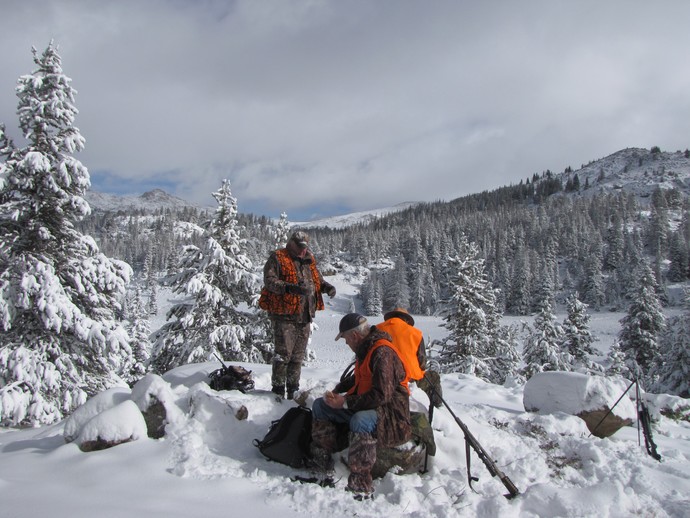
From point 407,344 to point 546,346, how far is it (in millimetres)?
21962

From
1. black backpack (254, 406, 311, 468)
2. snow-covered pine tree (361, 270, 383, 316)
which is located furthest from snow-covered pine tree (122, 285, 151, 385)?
snow-covered pine tree (361, 270, 383, 316)

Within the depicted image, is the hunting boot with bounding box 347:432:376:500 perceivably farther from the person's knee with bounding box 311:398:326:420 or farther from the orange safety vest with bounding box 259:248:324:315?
the orange safety vest with bounding box 259:248:324:315

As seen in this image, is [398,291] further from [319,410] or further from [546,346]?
[319,410]

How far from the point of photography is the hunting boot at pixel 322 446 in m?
4.04

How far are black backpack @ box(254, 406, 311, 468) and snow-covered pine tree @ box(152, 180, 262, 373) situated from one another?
8.63m

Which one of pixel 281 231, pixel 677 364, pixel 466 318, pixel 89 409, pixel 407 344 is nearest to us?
pixel 407 344

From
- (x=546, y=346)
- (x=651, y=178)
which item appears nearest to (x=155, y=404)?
(x=546, y=346)

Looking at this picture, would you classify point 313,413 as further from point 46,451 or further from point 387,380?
point 46,451

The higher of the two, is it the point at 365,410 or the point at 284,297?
the point at 284,297

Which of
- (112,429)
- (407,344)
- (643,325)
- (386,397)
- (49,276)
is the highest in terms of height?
(49,276)

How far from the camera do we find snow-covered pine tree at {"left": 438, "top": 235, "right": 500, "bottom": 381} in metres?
19.6

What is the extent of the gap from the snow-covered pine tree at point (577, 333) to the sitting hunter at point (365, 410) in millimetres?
24817

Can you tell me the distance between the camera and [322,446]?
4105 millimetres

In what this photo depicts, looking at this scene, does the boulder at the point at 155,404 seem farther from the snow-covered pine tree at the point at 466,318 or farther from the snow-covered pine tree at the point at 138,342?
the snow-covered pine tree at the point at 138,342
